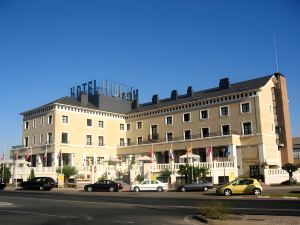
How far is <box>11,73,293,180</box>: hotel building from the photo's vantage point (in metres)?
55.1

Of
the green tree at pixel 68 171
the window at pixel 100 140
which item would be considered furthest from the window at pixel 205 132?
the green tree at pixel 68 171

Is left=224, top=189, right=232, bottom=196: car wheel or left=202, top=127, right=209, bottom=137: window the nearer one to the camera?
left=224, top=189, right=232, bottom=196: car wheel

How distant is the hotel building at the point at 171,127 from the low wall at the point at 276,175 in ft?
15.1

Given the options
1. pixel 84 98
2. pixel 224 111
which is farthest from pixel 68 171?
pixel 224 111

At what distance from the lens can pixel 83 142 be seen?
65875 mm

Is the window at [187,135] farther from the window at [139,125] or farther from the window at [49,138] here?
the window at [49,138]

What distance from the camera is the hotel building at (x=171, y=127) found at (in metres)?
55.1

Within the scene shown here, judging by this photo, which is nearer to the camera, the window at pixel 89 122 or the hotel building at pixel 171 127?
the hotel building at pixel 171 127

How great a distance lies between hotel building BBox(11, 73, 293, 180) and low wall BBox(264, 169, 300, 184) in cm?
460

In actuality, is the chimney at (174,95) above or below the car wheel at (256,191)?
above

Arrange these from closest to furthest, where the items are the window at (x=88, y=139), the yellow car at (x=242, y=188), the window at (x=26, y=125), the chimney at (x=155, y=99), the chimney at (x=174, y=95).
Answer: the yellow car at (x=242, y=188) < the window at (x=88, y=139) < the window at (x=26, y=125) < the chimney at (x=174, y=95) < the chimney at (x=155, y=99)

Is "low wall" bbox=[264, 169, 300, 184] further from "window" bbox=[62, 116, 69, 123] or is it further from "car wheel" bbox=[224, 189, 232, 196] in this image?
"window" bbox=[62, 116, 69, 123]

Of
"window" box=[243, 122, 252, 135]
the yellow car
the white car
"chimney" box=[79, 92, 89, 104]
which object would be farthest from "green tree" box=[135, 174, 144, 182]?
"chimney" box=[79, 92, 89, 104]

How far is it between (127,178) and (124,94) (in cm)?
3030
